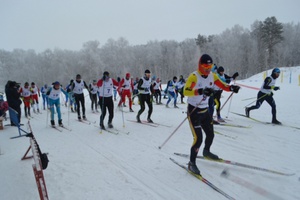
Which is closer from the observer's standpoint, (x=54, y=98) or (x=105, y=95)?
(x=105, y=95)

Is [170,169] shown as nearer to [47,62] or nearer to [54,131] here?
[54,131]

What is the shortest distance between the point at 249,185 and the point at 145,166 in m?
2.01

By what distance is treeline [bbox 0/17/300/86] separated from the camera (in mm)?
50322

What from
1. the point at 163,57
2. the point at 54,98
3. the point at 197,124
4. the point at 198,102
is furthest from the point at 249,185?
the point at 163,57

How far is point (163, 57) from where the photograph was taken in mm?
62250

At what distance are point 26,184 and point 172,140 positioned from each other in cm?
384

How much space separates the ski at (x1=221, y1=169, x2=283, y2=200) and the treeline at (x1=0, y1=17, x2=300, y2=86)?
4939cm

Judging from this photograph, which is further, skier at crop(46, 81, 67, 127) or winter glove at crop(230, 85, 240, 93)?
skier at crop(46, 81, 67, 127)

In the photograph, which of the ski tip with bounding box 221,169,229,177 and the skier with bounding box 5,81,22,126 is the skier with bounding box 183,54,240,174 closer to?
the ski tip with bounding box 221,169,229,177

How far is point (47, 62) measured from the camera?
61.6m

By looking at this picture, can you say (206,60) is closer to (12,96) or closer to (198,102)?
(198,102)

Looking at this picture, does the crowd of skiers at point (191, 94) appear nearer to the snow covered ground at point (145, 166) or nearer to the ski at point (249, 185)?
the ski at point (249, 185)

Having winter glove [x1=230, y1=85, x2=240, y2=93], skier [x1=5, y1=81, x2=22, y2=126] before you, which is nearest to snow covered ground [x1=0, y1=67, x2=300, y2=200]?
winter glove [x1=230, y1=85, x2=240, y2=93]

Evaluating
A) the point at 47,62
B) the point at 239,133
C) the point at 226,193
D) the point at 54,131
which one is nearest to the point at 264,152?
the point at 239,133
